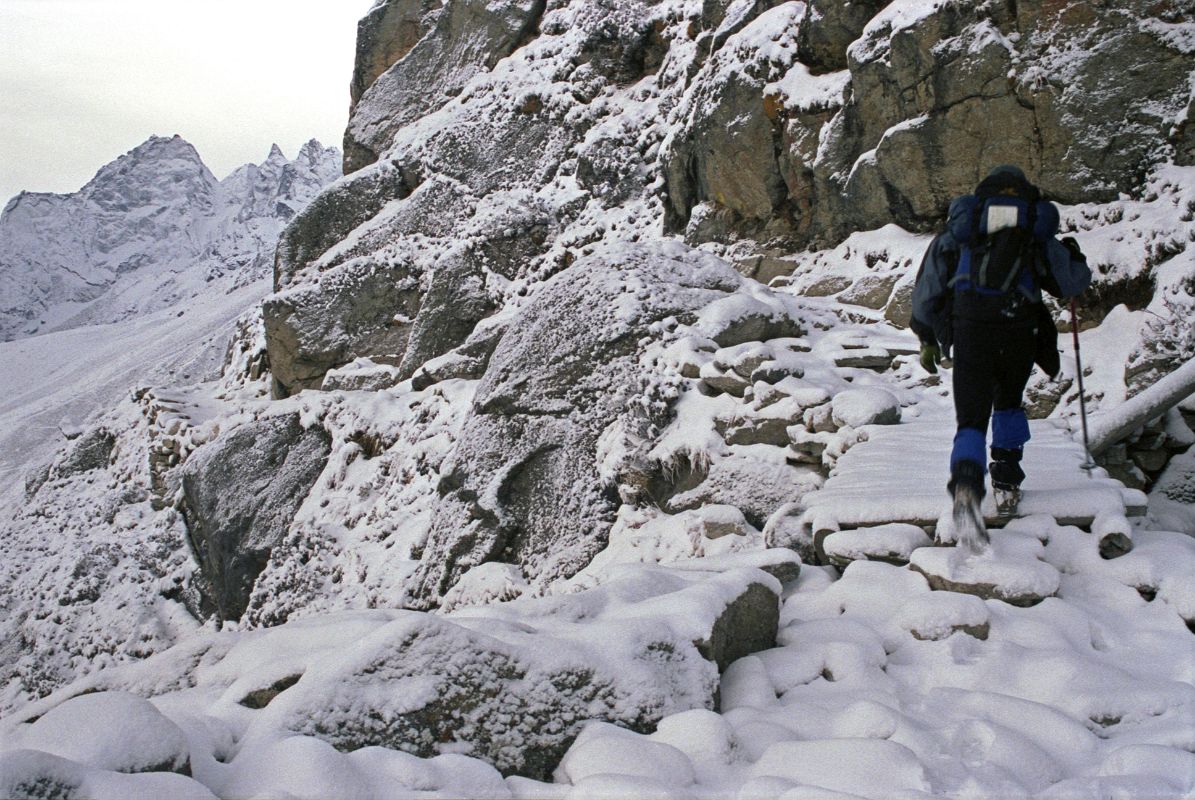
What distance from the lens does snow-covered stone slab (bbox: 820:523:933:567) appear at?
410 centimetres

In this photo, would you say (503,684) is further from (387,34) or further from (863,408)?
(387,34)

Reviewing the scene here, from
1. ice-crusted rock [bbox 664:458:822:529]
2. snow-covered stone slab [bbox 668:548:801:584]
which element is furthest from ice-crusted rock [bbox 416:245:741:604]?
snow-covered stone slab [bbox 668:548:801:584]

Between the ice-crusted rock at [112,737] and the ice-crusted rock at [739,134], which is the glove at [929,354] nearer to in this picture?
the ice-crusted rock at [112,737]

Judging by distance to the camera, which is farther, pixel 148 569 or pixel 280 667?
pixel 148 569

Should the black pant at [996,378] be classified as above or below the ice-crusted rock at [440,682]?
above

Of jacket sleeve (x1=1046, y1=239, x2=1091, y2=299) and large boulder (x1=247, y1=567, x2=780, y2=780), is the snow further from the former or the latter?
jacket sleeve (x1=1046, y1=239, x2=1091, y2=299)

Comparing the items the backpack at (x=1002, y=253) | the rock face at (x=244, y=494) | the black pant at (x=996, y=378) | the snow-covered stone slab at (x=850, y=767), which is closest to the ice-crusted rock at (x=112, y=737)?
the snow-covered stone slab at (x=850, y=767)

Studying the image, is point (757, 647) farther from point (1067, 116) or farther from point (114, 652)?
point (114, 652)

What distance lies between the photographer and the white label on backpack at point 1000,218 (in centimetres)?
414

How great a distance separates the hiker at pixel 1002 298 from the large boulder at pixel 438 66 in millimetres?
16478

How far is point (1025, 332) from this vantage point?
429 cm

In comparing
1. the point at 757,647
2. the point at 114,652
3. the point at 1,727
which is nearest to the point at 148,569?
the point at 114,652

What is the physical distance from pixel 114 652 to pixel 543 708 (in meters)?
12.4

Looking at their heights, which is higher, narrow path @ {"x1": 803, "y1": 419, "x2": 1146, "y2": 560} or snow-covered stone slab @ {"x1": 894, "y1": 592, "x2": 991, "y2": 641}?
narrow path @ {"x1": 803, "y1": 419, "x2": 1146, "y2": 560}
